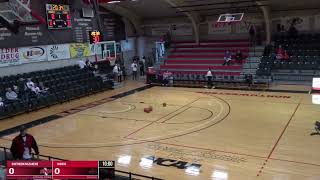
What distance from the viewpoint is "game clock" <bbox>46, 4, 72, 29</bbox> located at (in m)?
21.8

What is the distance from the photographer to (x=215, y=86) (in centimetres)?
2347

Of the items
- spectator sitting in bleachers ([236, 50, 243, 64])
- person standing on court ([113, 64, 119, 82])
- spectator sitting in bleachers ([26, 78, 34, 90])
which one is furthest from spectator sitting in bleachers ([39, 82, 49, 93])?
spectator sitting in bleachers ([236, 50, 243, 64])

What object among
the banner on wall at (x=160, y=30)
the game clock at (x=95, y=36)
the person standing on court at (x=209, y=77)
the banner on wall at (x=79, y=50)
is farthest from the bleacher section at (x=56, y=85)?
the banner on wall at (x=160, y=30)

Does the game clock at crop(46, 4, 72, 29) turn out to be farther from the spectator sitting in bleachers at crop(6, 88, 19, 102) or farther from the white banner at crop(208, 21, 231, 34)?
the white banner at crop(208, 21, 231, 34)

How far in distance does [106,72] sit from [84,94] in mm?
5211

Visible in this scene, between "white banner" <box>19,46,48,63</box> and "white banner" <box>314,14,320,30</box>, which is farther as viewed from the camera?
"white banner" <box>314,14,320,30</box>

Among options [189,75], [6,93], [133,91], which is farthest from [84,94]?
[189,75]

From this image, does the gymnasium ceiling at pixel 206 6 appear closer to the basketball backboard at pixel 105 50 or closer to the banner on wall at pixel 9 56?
the basketball backboard at pixel 105 50

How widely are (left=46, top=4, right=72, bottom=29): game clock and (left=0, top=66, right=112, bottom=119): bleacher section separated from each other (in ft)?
8.87

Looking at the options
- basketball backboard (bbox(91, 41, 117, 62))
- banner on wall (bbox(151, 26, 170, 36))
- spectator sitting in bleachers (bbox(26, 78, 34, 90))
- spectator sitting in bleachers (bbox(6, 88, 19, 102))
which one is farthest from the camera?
banner on wall (bbox(151, 26, 170, 36))

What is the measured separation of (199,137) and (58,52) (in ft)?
44.4

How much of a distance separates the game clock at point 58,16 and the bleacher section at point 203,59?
8290mm
